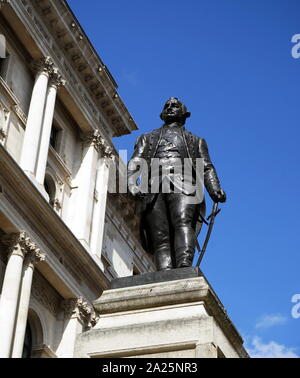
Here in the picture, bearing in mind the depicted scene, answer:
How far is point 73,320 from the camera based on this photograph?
2292 centimetres

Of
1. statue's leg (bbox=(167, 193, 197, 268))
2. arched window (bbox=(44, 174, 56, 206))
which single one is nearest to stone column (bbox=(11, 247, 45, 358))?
arched window (bbox=(44, 174, 56, 206))

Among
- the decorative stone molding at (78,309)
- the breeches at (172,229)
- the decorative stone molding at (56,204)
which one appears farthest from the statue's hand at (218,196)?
the decorative stone molding at (56,204)

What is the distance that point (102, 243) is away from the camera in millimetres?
26938

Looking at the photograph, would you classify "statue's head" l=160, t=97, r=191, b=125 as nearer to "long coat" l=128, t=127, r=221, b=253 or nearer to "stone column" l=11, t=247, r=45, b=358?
"long coat" l=128, t=127, r=221, b=253

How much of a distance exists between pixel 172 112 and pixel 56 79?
47.0 feet

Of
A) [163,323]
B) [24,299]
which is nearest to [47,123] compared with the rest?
[24,299]

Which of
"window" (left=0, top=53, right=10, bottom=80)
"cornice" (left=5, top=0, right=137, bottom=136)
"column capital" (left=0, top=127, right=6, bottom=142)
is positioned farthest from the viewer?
"cornice" (left=5, top=0, right=137, bottom=136)

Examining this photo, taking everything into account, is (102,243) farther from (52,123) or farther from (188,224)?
(188,224)

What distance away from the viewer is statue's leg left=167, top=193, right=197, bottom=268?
9633 millimetres

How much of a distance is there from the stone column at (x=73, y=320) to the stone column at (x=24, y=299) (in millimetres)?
2262

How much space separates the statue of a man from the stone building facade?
967 cm

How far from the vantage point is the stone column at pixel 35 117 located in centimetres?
2231
